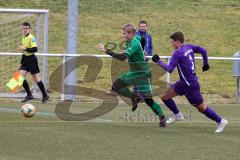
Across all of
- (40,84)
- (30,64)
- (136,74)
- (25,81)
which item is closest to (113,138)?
(136,74)

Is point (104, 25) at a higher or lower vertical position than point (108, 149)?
higher

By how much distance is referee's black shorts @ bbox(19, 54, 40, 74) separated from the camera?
1716cm

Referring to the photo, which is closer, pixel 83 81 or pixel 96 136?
pixel 96 136

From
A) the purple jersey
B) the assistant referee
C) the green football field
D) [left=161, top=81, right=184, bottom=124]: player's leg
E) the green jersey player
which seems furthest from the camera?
→ the assistant referee

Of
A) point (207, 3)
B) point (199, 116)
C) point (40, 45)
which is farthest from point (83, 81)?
point (207, 3)

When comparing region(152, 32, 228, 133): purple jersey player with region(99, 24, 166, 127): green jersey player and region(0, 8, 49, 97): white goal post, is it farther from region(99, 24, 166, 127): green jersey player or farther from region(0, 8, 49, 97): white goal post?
region(0, 8, 49, 97): white goal post

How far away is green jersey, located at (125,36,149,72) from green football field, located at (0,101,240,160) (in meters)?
1.10

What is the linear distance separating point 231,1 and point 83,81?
1477 cm

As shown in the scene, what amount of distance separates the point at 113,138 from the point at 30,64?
273 inches

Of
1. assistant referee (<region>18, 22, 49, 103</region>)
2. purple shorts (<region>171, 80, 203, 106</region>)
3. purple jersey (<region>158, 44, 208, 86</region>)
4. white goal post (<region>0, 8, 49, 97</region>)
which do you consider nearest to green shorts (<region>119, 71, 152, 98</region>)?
purple shorts (<region>171, 80, 203, 106</region>)

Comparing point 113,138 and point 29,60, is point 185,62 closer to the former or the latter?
point 113,138

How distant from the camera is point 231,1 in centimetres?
3316

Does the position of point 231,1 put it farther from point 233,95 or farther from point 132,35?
point 132,35

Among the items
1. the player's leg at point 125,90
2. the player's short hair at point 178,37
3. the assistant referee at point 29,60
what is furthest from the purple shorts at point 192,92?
the assistant referee at point 29,60
